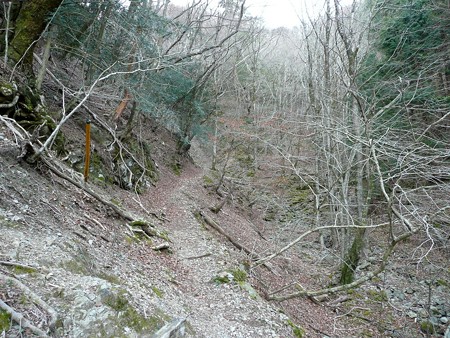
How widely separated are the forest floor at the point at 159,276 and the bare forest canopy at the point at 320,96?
83 cm

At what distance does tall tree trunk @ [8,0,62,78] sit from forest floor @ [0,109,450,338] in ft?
7.57

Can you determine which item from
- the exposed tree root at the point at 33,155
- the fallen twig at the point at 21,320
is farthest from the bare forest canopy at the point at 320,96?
the fallen twig at the point at 21,320

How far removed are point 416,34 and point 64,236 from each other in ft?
40.4

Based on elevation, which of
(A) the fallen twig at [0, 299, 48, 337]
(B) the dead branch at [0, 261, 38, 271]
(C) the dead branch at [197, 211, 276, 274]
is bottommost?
(C) the dead branch at [197, 211, 276, 274]

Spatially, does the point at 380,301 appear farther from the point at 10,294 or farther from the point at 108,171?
the point at 10,294

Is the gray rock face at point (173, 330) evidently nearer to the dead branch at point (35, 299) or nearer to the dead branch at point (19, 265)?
the dead branch at point (35, 299)

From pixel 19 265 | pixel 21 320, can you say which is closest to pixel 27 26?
pixel 19 265

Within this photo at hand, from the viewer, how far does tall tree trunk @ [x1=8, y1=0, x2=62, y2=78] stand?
6.55 meters

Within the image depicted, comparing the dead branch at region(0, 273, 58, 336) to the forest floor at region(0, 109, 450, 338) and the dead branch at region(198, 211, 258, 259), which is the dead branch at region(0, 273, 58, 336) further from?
the dead branch at region(198, 211, 258, 259)

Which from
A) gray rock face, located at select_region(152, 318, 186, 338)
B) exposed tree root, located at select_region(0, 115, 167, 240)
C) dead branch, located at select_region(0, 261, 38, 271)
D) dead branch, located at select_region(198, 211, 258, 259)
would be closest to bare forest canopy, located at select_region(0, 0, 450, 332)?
exposed tree root, located at select_region(0, 115, 167, 240)

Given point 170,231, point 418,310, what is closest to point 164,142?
point 170,231

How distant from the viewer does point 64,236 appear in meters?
4.47

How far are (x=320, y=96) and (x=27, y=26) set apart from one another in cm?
856

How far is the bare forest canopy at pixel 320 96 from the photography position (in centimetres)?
652
